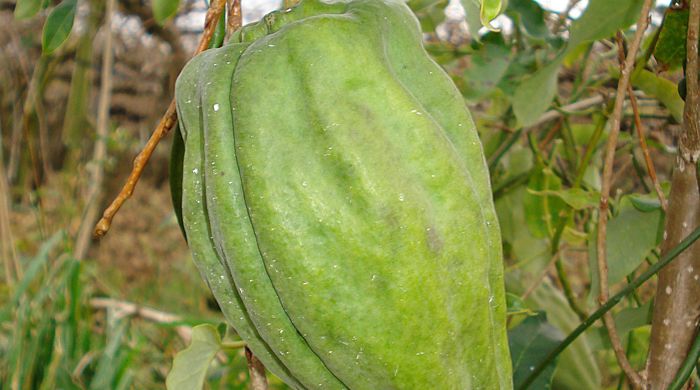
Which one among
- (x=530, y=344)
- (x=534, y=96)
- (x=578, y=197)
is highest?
(x=534, y=96)

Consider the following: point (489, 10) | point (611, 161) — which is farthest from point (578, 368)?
point (489, 10)

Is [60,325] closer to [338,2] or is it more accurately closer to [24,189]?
[338,2]

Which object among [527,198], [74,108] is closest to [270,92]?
[527,198]

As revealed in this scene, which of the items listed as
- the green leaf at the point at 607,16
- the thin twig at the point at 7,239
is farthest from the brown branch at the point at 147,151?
the thin twig at the point at 7,239

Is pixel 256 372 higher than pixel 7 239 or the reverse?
higher

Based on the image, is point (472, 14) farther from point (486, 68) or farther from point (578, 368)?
point (578, 368)

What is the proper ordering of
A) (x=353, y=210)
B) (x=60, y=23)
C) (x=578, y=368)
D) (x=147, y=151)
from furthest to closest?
(x=578, y=368), (x=60, y=23), (x=147, y=151), (x=353, y=210)
